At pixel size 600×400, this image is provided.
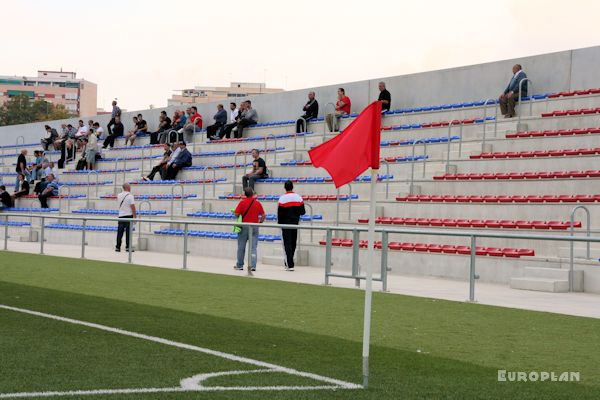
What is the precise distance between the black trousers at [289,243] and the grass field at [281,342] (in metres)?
3.54

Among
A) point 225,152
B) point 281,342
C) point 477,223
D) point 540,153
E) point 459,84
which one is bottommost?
point 281,342

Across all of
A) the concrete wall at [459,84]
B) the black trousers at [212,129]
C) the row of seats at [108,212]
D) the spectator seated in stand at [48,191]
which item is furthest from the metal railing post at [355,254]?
the spectator seated in stand at [48,191]

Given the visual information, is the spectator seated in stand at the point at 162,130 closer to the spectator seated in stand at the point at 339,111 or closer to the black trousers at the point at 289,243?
the spectator seated in stand at the point at 339,111

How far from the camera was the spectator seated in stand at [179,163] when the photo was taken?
35188 mm

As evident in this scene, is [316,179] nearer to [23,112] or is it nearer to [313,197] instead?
[313,197]

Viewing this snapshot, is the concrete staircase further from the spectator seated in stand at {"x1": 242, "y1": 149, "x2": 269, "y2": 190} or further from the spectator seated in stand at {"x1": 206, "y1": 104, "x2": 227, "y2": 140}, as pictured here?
the spectator seated in stand at {"x1": 206, "y1": 104, "x2": 227, "y2": 140}

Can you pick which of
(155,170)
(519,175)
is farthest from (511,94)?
(155,170)

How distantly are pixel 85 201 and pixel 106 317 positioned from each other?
25537mm

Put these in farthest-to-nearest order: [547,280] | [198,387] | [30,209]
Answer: [30,209]
[547,280]
[198,387]

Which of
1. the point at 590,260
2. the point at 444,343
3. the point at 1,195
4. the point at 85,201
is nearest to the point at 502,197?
the point at 590,260

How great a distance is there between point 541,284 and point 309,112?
19.6 metres

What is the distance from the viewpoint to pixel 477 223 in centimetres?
2103

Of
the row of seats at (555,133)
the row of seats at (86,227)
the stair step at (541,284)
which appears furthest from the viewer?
the row of seats at (86,227)

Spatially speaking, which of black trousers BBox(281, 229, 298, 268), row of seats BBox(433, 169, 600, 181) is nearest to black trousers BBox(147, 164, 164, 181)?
row of seats BBox(433, 169, 600, 181)
